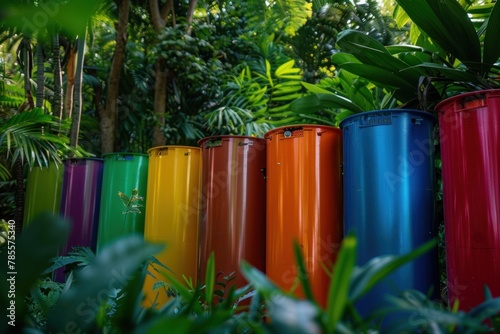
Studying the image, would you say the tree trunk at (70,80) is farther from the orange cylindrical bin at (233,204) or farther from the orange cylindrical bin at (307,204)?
the orange cylindrical bin at (307,204)

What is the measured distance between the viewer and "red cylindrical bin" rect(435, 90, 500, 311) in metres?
1.32

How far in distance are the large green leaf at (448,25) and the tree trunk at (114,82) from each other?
325cm

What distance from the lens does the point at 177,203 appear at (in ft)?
7.78

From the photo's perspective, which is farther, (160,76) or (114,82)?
(160,76)

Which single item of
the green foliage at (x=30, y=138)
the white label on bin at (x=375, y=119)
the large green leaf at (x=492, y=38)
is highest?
the large green leaf at (x=492, y=38)

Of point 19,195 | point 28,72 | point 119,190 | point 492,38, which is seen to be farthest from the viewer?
point 28,72

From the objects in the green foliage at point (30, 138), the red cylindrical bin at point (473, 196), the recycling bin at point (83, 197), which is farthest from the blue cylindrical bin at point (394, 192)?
the green foliage at point (30, 138)

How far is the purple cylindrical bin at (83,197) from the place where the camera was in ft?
8.99

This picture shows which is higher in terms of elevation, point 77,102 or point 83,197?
point 77,102

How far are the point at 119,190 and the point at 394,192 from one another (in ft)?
5.66

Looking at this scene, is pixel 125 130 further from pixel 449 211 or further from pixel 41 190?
pixel 449 211

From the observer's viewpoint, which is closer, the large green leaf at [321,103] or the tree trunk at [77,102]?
the large green leaf at [321,103]

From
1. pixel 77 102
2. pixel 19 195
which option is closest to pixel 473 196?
pixel 19 195

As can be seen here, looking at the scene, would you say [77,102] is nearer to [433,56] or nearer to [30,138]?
[30,138]
